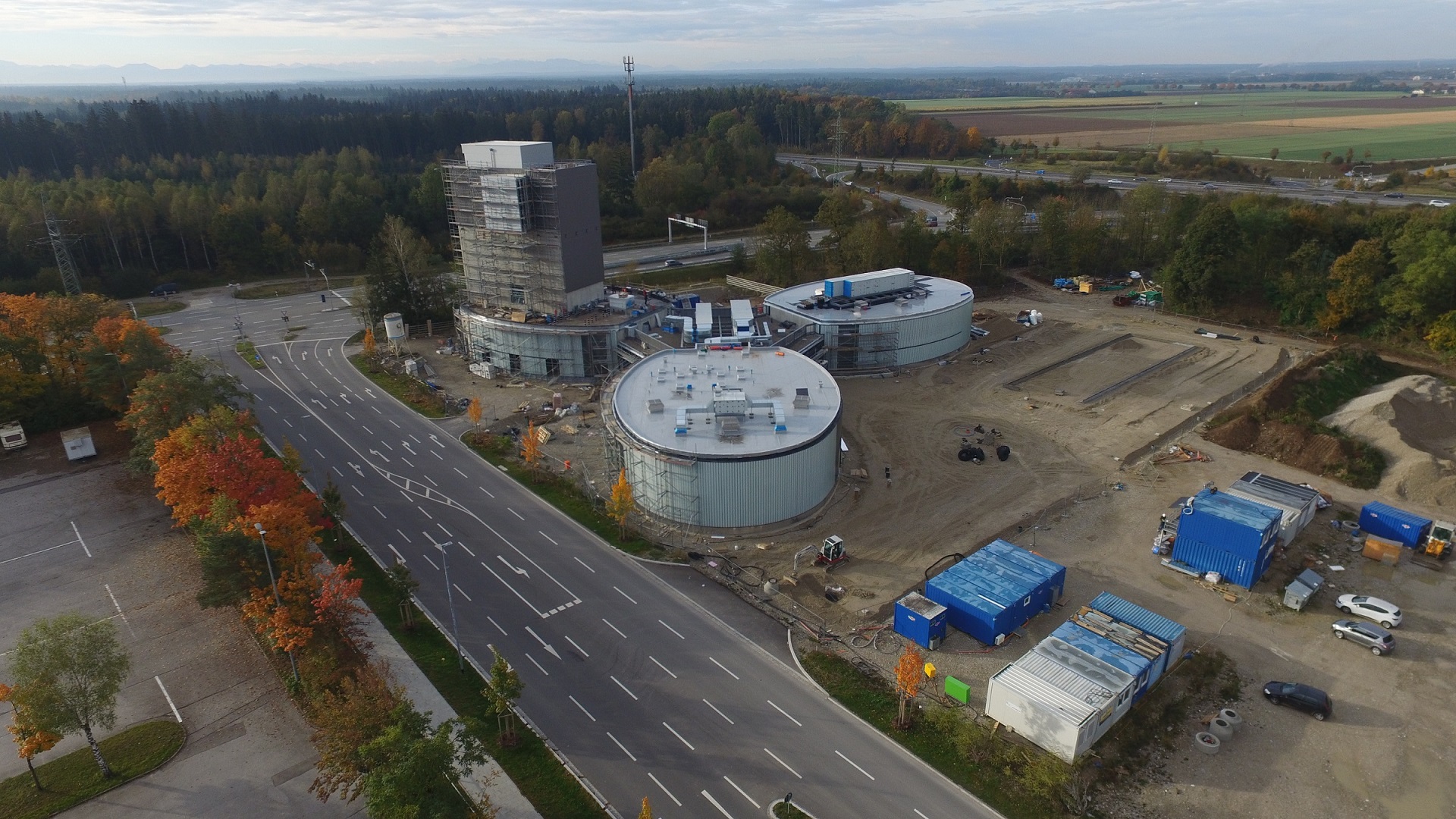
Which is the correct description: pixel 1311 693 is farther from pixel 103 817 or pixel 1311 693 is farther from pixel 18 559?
pixel 18 559

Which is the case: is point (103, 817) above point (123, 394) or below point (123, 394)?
below

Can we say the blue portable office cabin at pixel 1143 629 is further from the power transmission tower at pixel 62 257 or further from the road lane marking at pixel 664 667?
the power transmission tower at pixel 62 257

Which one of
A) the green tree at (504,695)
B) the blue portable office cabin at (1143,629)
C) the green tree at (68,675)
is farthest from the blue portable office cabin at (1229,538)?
the green tree at (68,675)

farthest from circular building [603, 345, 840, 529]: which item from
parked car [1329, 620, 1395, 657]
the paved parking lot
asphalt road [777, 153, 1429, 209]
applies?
asphalt road [777, 153, 1429, 209]

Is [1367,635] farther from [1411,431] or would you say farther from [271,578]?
[271,578]

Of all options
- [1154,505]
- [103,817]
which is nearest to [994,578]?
[1154,505]

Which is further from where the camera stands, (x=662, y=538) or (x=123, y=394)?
(x=123, y=394)

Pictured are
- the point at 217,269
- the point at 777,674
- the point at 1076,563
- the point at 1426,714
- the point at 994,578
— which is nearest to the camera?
the point at 1426,714
